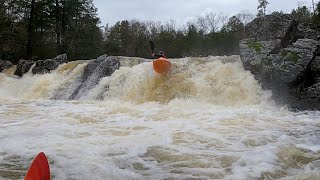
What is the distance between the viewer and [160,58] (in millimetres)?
10039

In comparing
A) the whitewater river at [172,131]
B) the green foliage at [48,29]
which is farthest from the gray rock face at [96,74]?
the green foliage at [48,29]

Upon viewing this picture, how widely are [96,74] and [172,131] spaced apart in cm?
702

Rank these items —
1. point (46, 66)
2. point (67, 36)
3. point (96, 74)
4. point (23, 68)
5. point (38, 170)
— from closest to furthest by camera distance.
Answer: point (38, 170)
point (96, 74)
point (46, 66)
point (23, 68)
point (67, 36)

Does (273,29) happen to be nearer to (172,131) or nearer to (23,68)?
(172,131)

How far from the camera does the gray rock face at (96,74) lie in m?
11.6

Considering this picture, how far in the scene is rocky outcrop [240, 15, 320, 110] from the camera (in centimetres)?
786

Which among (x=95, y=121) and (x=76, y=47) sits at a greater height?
(x=76, y=47)

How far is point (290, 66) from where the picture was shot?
8.13m

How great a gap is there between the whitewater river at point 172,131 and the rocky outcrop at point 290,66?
0.30 meters

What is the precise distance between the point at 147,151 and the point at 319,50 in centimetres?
579

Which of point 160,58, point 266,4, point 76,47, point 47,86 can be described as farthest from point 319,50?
point 266,4

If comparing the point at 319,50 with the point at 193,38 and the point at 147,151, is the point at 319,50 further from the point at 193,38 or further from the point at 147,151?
the point at 193,38

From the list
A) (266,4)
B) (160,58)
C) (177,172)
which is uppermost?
(266,4)

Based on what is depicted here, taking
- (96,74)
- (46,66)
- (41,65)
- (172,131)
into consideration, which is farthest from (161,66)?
(41,65)
